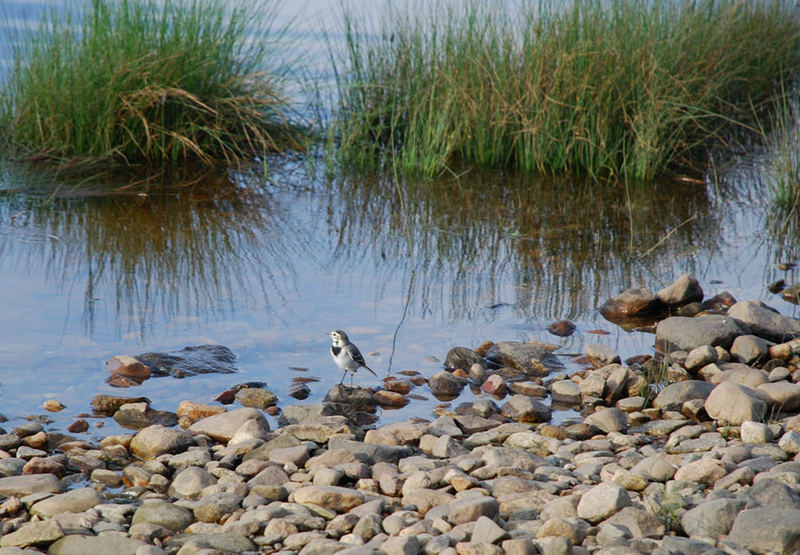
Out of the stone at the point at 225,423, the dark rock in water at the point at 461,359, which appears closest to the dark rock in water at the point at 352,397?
the stone at the point at 225,423

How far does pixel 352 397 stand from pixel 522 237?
8.04 ft

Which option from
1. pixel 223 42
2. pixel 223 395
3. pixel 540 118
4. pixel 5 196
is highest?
pixel 223 42

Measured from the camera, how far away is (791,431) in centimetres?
285

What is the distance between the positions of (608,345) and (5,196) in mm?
4018

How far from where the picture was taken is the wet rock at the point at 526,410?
10.7ft

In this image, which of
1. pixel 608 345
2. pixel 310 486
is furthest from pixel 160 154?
pixel 310 486

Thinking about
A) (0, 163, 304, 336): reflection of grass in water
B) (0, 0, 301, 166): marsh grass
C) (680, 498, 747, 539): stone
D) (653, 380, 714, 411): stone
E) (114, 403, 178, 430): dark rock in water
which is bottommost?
(114, 403, 178, 430): dark rock in water

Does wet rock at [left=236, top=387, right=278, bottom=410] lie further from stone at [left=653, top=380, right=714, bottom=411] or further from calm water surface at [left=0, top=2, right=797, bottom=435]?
stone at [left=653, top=380, right=714, bottom=411]

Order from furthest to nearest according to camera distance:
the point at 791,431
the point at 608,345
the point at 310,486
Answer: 1. the point at 608,345
2. the point at 791,431
3. the point at 310,486

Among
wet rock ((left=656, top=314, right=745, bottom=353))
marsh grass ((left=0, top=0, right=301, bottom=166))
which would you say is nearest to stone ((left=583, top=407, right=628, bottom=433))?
wet rock ((left=656, top=314, right=745, bottom=353))

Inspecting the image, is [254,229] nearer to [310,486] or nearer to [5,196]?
[5,196]

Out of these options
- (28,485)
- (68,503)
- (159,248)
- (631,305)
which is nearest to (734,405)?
(631,305)

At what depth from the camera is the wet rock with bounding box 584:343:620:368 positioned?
3.74 meters

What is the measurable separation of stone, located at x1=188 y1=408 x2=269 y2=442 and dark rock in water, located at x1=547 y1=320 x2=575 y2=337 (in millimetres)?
1554
